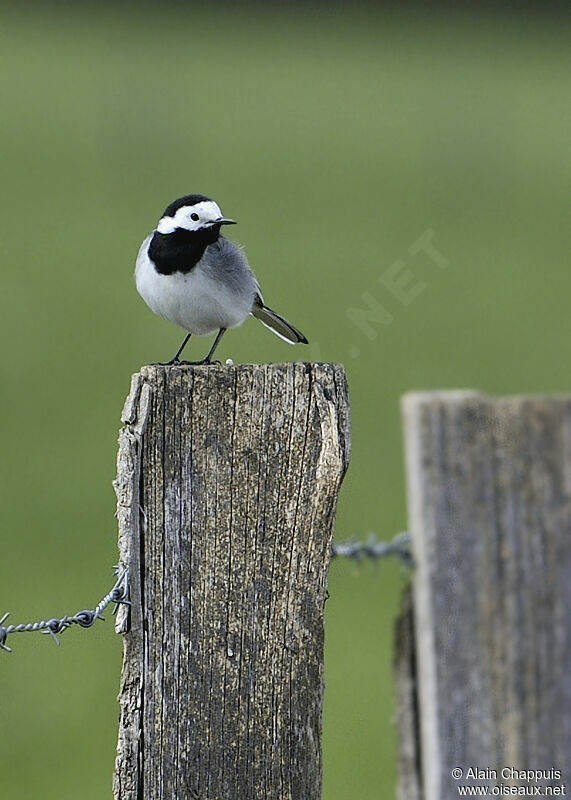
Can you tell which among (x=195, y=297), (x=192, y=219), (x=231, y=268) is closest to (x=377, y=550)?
(x=195, y=297)

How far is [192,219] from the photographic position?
5.04m

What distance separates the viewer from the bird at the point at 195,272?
16.2ft

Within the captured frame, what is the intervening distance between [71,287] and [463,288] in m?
5.41

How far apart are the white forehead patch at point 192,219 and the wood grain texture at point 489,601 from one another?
316 centimetres

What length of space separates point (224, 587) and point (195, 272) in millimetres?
2720

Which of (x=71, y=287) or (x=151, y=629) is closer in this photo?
(x=151, y=629)

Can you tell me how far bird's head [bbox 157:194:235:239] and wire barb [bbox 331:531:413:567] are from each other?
2071mm

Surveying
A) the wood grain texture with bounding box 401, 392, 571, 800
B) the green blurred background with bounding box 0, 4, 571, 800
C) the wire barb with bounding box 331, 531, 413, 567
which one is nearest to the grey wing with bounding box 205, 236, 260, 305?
the green blurred background with bounding box 0, 4, 571, 800

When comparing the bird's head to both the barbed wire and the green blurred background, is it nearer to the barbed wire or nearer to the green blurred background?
the green blurred background

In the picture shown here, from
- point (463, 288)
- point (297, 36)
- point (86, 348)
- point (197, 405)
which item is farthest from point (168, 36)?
point (197, 405)

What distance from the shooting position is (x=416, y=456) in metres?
2.00

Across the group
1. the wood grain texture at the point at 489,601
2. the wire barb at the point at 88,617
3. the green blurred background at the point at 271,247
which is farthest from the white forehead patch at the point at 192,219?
the wood grain texture at the point at 489,601

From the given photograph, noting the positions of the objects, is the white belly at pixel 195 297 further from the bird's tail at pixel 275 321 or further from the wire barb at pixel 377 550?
the wire barb at pixel 377 550

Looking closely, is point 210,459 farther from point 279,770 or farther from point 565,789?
point 565,789
